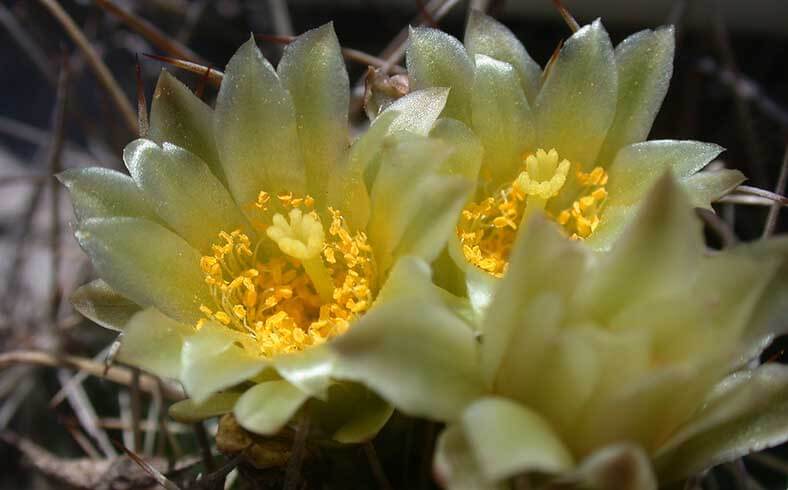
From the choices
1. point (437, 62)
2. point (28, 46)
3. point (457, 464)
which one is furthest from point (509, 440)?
point (28, 46)

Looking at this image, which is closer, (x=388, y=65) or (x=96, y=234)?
(x=96, y=234)

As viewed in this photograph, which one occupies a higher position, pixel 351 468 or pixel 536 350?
pixel 536 350

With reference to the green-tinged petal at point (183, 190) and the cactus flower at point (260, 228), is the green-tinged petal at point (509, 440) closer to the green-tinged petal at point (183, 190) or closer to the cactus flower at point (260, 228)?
the cactus flower at point (260, 228)

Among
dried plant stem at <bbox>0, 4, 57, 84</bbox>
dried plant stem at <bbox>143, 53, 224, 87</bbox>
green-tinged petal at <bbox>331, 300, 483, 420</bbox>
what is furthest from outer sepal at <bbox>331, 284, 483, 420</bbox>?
dried plant stem at <bbox>0, 4, 57, 84</bbox>

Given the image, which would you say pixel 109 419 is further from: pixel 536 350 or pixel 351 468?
pixel 536 350

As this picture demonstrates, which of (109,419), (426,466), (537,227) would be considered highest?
(537,227)

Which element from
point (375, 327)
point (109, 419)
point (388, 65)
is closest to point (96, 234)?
point (375, 327)

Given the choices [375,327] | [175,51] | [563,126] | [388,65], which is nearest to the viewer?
[375,327]

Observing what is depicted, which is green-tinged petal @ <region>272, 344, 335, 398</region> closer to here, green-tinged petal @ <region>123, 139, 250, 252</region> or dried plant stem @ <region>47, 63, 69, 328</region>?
green-tinged petal @ <region>123, 139, 250, 252</region>
